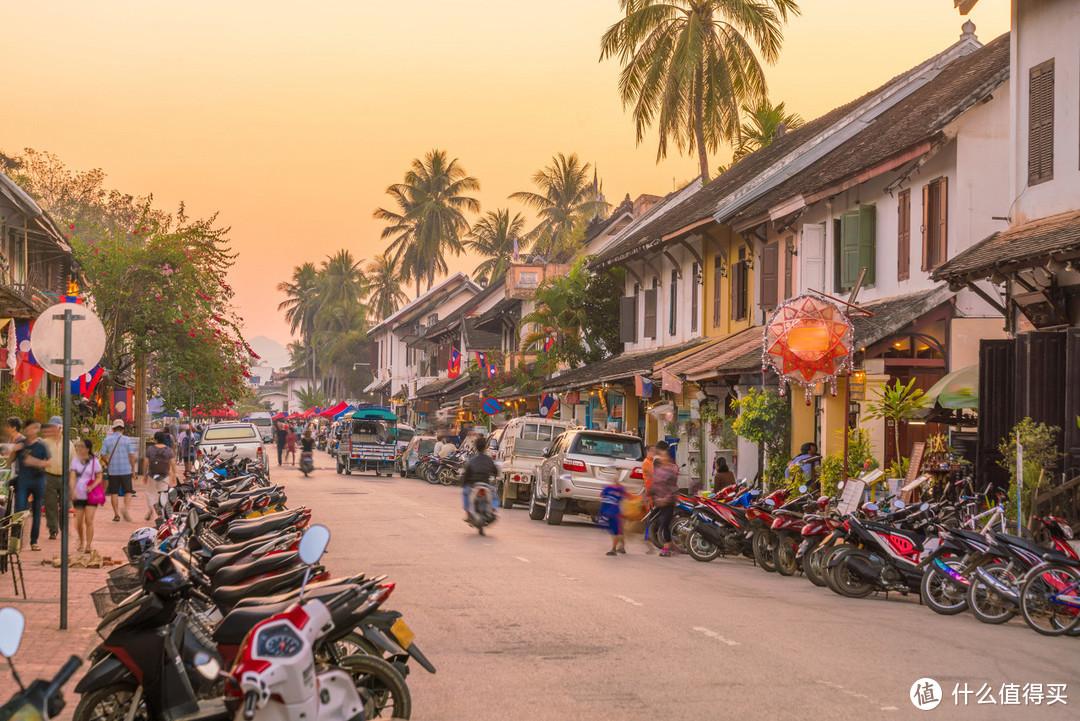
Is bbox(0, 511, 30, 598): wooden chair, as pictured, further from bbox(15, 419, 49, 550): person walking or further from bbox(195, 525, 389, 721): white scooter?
bbox(195, 525, 389, 721): white scooter

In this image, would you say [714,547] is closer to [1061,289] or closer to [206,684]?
[1061,289]

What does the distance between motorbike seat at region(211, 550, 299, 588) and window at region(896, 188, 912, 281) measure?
1779cm

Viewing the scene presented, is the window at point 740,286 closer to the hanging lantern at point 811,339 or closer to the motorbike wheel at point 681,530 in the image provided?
the hanging lantern at point 811,339

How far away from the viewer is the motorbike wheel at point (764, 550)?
19578 mm

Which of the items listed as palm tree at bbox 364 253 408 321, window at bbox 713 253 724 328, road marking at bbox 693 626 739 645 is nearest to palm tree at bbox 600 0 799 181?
window at bbox 713 253 724 328

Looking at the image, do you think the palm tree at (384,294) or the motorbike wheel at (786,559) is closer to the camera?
the motorbike wheel at (786,559)

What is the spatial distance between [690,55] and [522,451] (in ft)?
48.7

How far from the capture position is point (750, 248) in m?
33.8

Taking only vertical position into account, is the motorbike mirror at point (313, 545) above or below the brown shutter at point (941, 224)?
below

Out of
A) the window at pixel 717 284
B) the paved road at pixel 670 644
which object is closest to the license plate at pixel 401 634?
the paved road at pixel 670 644

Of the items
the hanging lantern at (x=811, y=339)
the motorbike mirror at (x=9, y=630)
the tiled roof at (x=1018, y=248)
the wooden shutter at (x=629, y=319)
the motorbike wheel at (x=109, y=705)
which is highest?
the wooden shutter at (x=629, y=319)

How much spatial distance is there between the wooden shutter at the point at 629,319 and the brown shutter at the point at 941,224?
21.1 meters

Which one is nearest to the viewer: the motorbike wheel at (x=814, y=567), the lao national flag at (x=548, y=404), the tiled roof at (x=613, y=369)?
the motorbike wheel at (x=814, y=567)

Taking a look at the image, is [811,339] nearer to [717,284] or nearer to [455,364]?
[717,284]
